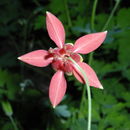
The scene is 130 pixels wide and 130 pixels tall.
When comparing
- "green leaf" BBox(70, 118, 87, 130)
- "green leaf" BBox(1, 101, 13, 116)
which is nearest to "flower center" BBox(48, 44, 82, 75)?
"green leaf" BBox(70, 118, 87, 130)

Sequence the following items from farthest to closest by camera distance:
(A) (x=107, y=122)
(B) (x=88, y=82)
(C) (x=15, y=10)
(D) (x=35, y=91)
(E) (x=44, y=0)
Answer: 1. (E) (x=44, y=0)
2. (C) (x=15, y=10)
3. (D) (x=35, y=91)
4. (A) (x=107, y=122)
5. (B) (x=88, y=82)

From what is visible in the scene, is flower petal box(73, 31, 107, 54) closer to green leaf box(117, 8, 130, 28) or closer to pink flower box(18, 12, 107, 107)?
pink flower box(18, 12, 107, 107)

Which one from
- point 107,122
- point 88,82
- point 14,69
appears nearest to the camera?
point 88,82

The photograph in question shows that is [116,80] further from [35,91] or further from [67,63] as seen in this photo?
[67,63]

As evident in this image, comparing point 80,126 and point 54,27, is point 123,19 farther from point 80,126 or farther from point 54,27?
point 54,27

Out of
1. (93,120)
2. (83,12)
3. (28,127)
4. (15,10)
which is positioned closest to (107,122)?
(93,120)

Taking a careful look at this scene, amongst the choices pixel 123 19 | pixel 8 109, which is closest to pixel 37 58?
pixel 8 109
